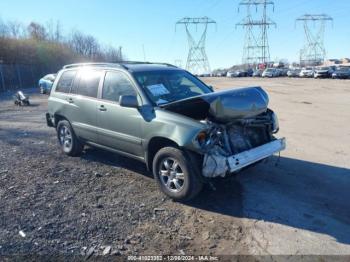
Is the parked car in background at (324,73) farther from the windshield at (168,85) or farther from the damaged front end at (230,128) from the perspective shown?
the damaged front end at (230,128)

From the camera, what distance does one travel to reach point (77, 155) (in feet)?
23.7

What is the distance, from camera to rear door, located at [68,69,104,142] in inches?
244

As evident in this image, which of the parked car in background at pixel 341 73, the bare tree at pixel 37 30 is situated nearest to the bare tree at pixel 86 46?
the bare tree at pixel 37 30

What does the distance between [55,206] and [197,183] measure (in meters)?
2.01

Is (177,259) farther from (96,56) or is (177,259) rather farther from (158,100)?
(96,56)

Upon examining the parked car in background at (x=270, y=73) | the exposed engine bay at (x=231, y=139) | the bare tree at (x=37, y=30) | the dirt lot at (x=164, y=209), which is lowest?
the parked car in background at (x=270, y=73)

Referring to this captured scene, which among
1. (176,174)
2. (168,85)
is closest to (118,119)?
Result: (168,85)

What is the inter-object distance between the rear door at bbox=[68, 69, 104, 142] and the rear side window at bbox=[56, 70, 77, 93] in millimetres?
232

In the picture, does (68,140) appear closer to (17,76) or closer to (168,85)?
(168,85)

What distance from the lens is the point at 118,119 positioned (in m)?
5.61

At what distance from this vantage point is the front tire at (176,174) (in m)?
4.56

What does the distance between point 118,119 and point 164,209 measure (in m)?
1.75

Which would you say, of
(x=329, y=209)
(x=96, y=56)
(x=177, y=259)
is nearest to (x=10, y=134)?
(x=177, y=259)

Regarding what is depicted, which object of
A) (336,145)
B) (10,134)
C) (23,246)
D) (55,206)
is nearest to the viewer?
(23,246)
